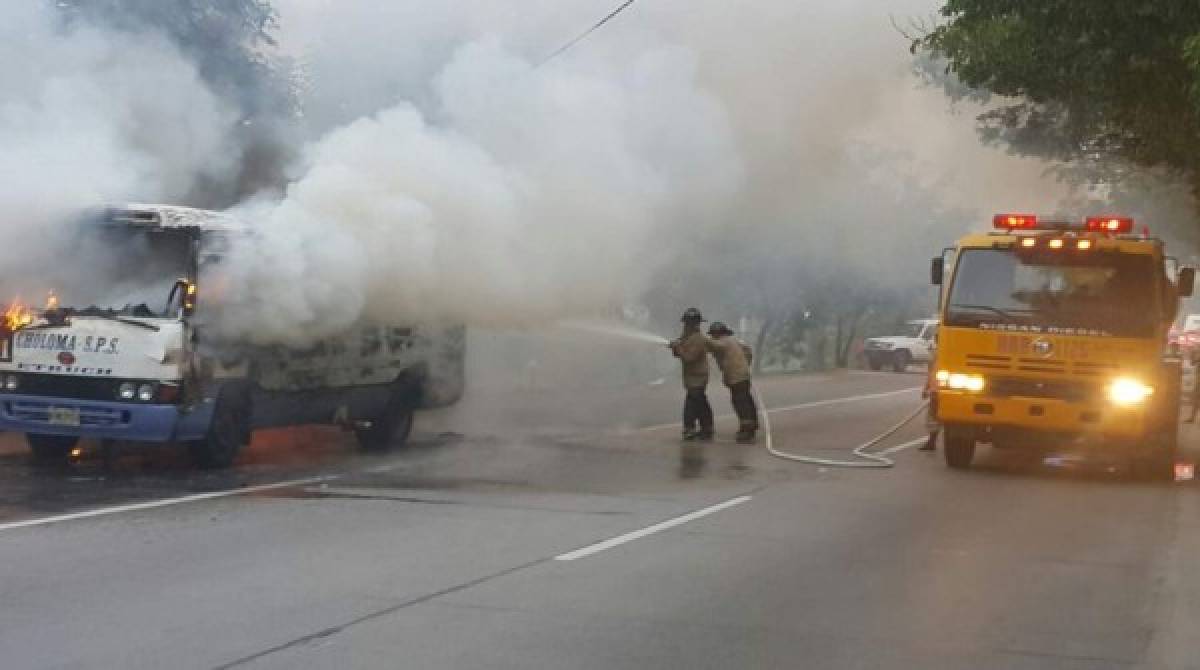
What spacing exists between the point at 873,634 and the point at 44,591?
4.17 m

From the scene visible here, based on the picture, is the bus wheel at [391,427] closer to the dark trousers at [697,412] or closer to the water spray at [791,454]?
the water spray at [791,454]

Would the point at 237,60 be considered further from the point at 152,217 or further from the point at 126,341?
the point at 126,341

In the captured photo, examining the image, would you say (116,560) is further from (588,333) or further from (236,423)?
(588,333)

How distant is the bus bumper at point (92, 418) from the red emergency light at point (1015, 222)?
822 centimetres

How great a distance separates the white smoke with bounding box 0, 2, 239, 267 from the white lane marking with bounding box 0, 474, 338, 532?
271 cm

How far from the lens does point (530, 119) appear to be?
17062 millimetres

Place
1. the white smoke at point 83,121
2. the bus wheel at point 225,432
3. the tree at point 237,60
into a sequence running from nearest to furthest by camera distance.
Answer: the white smoke at point 83,121
the bus wheel at point 225,432
the tree at point 237,60

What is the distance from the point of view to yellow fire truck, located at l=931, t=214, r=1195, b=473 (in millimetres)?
14562

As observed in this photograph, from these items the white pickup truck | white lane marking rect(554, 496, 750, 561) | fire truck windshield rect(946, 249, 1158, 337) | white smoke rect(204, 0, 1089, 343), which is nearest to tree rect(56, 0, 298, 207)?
white smoke rect(204, 0, 1089, 343)

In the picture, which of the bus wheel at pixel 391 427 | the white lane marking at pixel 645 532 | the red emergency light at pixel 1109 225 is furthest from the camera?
the bus wheel at pixel 391 427

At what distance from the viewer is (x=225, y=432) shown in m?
13.9

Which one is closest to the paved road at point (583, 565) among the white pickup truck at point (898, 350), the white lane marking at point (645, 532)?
the white lane marking at point (645, 532)

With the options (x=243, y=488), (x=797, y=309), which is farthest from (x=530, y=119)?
(x=797, y=309)

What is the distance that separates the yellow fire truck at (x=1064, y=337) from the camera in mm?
14562
